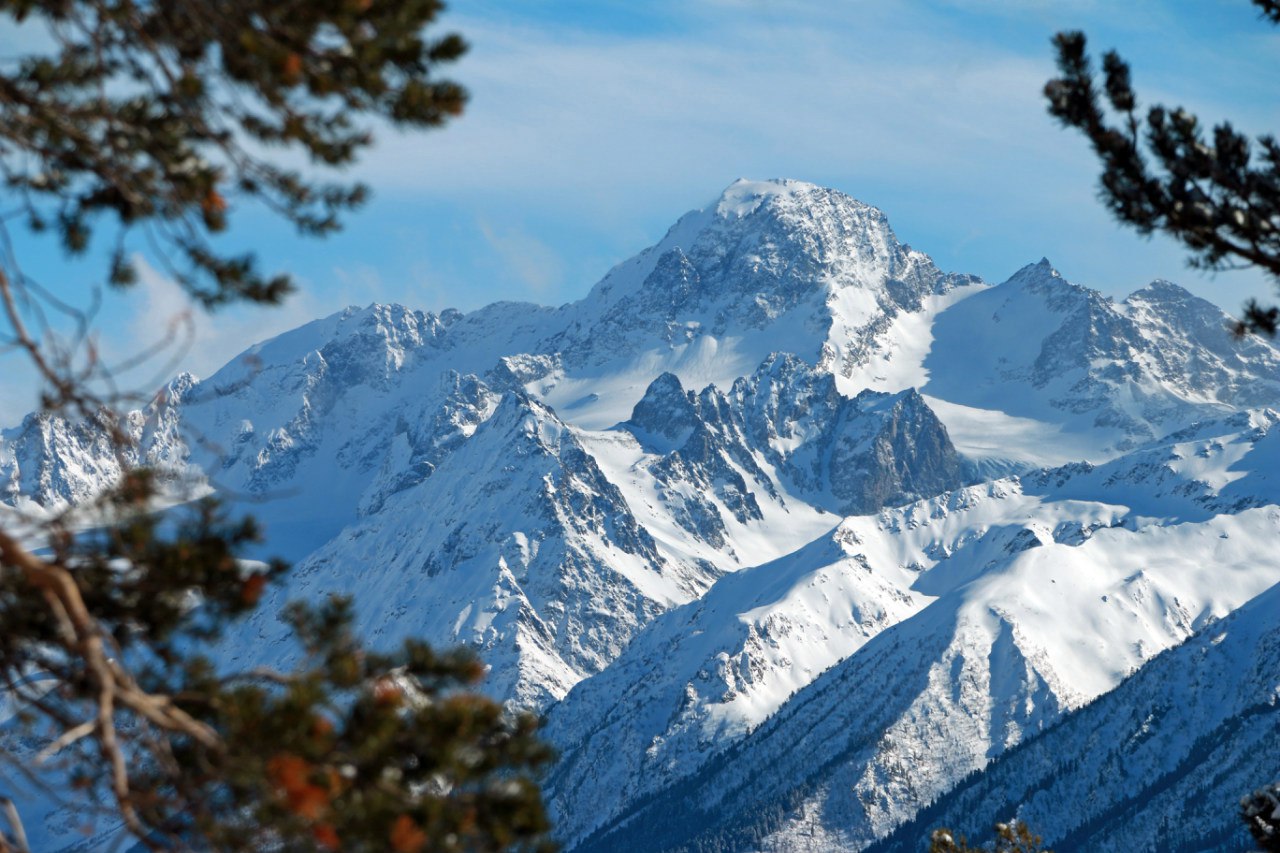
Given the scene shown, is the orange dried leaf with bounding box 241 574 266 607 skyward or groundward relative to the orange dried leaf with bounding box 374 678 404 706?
skyward

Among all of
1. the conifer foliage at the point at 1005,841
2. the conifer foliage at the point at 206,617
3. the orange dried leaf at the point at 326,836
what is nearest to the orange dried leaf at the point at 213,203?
the conifer foliage at the point at 206,617

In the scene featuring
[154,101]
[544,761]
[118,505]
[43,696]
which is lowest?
[544,761]

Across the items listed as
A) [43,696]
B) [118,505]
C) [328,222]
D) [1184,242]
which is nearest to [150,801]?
[43,696]

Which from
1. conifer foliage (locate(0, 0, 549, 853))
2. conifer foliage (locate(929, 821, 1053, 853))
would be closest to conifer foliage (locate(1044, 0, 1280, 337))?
conifer foliage (locate(0, 0, 549, 853))

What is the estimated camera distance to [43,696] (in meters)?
13.3

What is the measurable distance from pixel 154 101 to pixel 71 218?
1.60 m

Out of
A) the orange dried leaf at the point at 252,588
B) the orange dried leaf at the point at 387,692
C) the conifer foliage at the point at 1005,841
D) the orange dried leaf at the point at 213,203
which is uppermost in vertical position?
the orange dried leaf at the point at 213,203

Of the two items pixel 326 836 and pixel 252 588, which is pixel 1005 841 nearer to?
pixel 252 588

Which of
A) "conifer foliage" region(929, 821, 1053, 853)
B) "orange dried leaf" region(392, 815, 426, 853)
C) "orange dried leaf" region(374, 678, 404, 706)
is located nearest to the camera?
"orange dried leaf" region(392, 815, 426, 853)

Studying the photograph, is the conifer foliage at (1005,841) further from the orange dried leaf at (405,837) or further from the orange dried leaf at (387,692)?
the orange dried leaf at (405,837)

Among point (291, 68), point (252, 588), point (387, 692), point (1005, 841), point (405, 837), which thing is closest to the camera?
point (405, 837)

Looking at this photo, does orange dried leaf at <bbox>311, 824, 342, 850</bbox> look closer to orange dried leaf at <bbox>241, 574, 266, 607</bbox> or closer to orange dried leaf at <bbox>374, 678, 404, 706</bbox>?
orange dried leaf at <bbox>374, 678, 404, 706</bbox>

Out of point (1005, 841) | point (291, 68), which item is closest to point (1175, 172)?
point (291, 68)

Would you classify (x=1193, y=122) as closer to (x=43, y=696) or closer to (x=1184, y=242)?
(x=1184, y=242)
